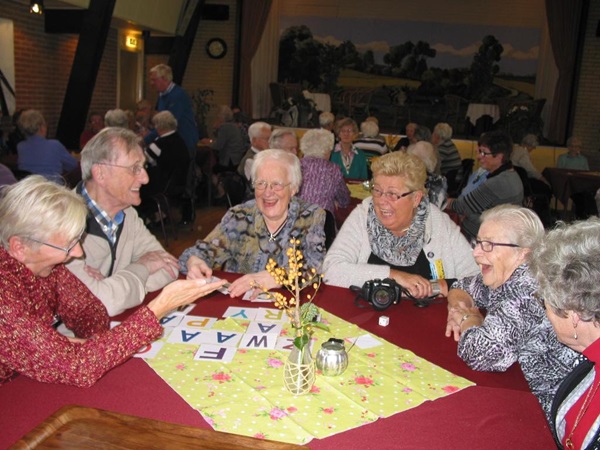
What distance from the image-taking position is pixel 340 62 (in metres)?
14.1

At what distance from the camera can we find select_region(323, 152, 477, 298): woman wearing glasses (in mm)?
3070

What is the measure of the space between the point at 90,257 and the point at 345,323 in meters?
1.22

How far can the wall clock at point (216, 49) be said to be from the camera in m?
13.6

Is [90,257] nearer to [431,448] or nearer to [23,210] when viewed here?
[23,210]

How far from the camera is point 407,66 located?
13906 mm

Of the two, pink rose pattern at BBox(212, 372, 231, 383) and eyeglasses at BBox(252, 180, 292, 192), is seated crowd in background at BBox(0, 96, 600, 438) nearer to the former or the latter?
eyeglasses at BBox(252, 180, 292, 192)

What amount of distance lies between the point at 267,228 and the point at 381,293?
84cm

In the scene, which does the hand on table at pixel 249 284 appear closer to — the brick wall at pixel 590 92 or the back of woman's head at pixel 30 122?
the back of woman's head at pixel 30 122

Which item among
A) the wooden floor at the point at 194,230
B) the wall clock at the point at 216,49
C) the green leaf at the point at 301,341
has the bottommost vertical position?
the wooden floor at the point at 194,230

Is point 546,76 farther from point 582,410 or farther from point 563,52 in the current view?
point 582,410

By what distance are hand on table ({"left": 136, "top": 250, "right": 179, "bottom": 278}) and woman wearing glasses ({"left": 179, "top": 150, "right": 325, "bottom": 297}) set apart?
0.20 m

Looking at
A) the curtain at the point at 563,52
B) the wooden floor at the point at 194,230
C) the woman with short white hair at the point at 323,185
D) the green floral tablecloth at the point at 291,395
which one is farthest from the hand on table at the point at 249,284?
the curtain at the point at 563,52

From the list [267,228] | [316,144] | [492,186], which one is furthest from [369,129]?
[267,228]

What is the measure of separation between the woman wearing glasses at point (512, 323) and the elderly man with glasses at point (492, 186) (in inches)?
107
